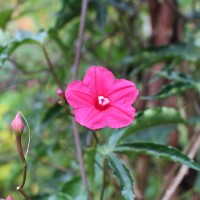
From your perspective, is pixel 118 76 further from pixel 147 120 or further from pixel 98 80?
pixel 98 80

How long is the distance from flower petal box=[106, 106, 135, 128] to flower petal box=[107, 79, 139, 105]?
1.1 inches

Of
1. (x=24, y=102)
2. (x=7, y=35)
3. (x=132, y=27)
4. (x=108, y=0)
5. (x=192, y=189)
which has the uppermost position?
(x=7, y=35)

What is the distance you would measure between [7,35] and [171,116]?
44cm

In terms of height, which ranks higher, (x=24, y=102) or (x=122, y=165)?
(x=122, y=165)

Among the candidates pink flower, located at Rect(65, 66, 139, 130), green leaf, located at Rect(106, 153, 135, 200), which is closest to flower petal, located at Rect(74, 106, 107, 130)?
pink flower, located at Rect(65, 66, 139, 130)

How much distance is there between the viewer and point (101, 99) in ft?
2.55

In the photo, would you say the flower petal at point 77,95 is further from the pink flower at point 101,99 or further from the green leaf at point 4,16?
the green leaf at point 4,16

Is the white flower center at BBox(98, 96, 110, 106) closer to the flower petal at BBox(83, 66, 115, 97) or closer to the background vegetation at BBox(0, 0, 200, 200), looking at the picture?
the flower petal at BBox(83, 66, 115, 97)

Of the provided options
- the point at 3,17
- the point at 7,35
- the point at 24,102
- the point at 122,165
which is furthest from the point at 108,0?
the point at 122,165

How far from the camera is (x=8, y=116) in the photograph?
5.58 ft

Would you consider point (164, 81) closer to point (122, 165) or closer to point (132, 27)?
point (132, 27)

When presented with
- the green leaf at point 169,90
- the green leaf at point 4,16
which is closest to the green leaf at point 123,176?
the green leaf at point 169,90

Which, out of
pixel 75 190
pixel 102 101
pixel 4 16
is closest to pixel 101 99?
pixel 102 101

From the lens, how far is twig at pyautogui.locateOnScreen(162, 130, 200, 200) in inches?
41.4
